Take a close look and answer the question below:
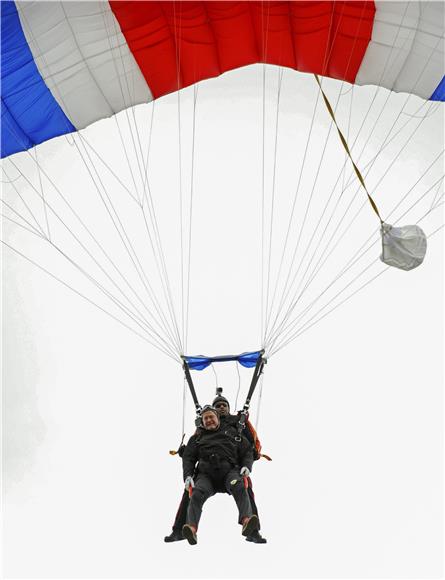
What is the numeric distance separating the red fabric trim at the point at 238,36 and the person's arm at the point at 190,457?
3264 millimetres

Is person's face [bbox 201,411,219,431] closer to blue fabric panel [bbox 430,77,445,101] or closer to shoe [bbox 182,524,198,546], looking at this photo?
shoe [bbox 182,524,198,546]

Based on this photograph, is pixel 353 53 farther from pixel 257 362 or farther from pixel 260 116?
pixel 260 116

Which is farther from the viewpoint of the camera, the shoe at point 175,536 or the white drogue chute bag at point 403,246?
the white drogue chute bag at point 403,246

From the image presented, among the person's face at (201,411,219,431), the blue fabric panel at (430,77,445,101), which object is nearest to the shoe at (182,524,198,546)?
the person's face at (201,411,219,431)

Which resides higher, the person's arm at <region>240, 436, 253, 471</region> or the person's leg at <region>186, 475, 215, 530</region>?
the person's arm at <region>240, 436, 253, 471</region>

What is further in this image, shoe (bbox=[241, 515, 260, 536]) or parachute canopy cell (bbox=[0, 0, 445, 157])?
parachute canopy cell (bbox=[0, 0, 445, 157])

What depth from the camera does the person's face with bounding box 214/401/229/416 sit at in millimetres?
9531

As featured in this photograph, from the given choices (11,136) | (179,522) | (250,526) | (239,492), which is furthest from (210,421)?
(11,136)

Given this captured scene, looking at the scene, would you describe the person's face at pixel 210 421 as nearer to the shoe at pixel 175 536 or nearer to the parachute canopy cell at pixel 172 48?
the shoe at pixel 175 536

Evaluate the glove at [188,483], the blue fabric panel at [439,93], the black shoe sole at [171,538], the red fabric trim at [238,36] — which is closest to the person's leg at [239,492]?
the glove at [188,483]

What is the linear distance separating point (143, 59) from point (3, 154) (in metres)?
1.57

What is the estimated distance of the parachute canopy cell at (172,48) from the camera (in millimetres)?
9344

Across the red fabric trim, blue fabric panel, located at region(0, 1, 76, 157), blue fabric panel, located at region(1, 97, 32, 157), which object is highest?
the red fabric trim

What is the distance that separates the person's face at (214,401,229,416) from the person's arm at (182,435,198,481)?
1.86 feet
